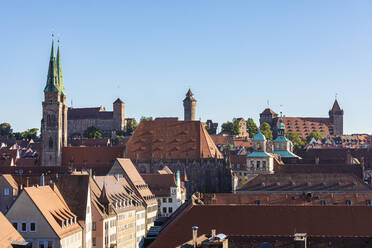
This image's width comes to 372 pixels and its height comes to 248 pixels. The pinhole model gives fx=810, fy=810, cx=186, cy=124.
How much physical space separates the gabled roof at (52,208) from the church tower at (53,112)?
9718 cm

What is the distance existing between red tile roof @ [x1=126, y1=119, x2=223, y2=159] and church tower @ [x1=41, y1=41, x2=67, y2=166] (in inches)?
670

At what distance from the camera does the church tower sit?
182500mm

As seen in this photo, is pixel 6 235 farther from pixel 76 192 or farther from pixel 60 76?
pixel 60 76

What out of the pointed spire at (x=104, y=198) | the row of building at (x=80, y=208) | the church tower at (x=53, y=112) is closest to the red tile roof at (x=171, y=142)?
the church tower at (x=53, y=112)

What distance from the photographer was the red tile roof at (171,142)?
580 feet

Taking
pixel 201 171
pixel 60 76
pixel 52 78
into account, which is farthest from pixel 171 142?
pixel 60 76

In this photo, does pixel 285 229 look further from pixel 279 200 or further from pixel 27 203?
pixel 279 200

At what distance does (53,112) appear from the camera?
18725cm

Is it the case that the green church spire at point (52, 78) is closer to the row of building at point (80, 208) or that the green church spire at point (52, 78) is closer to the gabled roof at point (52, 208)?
the row of building at point (80, 208)

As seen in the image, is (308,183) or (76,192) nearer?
(76,192)

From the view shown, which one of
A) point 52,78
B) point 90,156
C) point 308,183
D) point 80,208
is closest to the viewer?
point 80,208

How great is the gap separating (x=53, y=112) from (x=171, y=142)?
96.1ft

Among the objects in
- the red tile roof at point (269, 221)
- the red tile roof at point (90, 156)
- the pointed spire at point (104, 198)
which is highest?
the red tile roof at point (90, 156)

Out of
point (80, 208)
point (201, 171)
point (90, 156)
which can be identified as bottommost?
point (80, 208)
